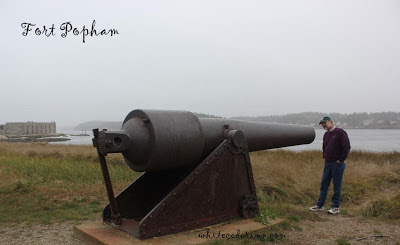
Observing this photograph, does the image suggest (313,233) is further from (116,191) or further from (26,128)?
(26,128)

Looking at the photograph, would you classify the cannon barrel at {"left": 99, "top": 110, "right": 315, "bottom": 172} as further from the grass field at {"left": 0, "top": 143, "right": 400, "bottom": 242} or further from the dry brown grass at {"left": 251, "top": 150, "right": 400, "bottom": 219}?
the dry brown grass at {"left": 251, "top": 150, "right": 400, "bottom": 219}

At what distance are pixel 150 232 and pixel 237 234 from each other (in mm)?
984

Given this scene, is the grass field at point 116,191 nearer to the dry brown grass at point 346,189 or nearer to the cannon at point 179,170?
the dry brown grass at point 346,189

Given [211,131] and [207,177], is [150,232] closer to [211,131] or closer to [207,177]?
[207,177]

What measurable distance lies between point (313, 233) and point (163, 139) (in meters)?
2.28

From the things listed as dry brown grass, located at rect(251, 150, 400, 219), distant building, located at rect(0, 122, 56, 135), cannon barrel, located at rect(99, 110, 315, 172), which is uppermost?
cannon barrel, located at rect(99, 110, 315, 172)

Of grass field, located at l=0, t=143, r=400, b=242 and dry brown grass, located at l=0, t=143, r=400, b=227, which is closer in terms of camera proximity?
grass field, located at l=0, t=143, r=400, b=242

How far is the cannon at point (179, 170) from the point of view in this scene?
3.56 meters

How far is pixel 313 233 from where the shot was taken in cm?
442

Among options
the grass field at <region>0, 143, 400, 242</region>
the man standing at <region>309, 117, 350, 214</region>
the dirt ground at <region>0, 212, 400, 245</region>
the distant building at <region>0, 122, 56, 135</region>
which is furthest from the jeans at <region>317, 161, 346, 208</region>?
the distant building at <region>0, 122, 56, 135</region>

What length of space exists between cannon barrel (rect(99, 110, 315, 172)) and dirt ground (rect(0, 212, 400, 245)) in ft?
4.39

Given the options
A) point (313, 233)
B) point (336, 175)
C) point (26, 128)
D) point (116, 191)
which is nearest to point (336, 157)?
point (336, 175)

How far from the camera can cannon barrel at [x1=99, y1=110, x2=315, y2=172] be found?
3.47m

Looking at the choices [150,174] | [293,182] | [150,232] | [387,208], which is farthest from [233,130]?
[293,182]
